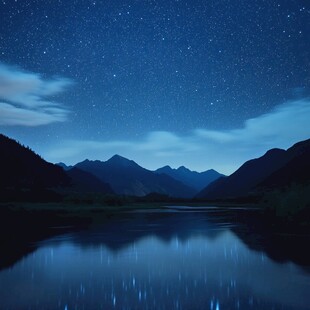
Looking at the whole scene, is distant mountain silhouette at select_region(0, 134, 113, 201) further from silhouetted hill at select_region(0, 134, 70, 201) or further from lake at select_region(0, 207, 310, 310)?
lake at select_region(0, 207, 310, 310)

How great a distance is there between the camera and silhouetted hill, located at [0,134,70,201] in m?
94.8

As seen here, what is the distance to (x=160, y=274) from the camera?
19.6 meters

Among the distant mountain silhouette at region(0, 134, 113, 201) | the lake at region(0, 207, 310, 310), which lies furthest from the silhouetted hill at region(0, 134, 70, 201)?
the lake at region(0, 207, 310, 310)

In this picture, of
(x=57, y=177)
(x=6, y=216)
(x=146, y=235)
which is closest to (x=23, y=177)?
(x=57, y=177)

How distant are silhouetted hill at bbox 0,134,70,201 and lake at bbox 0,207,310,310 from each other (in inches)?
2321

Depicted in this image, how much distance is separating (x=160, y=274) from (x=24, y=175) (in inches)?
5176

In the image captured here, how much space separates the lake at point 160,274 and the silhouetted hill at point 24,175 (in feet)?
193

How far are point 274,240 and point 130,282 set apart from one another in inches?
711

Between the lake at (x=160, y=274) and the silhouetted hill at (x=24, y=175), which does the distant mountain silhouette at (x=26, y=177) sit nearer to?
the silhouetted hill at (x=24, y=175)

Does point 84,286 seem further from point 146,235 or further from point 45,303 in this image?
point 146,235

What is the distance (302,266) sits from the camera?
20578 millimetres

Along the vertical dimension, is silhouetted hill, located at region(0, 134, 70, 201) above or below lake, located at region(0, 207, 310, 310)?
above

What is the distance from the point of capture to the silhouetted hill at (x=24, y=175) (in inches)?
3730

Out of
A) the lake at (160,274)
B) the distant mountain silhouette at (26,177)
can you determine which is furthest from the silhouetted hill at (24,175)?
the lake at (160,274)
